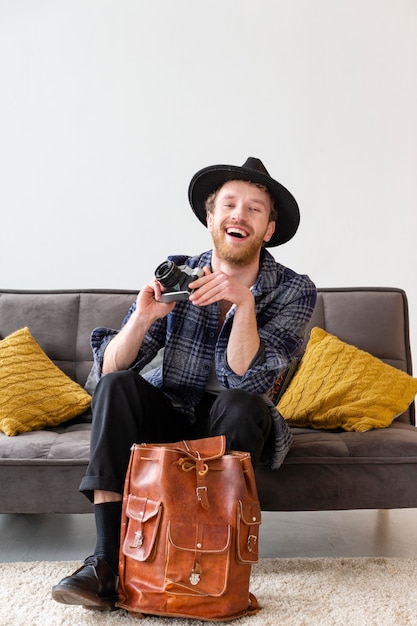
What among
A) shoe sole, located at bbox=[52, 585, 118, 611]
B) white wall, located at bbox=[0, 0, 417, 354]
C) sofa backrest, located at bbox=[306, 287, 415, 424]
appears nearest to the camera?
shoe sole, located at bbox=[52, 585, 118, 611]

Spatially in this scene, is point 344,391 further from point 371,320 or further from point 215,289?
point 215,289

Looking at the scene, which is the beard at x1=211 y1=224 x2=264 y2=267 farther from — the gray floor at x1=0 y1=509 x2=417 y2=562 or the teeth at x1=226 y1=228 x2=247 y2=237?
the gray floor at x1=0 y1=509 x2=417 y2=562

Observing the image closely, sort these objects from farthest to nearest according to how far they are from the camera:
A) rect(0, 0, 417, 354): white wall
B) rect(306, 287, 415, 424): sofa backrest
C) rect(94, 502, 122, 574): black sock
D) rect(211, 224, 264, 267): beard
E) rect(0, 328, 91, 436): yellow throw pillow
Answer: rect(0, 0, 417, 354): white wall
rect(306, 287, 415, 424): sofa backrest
rect(0, 328, 91, 436): yellow throw pillow
rect(211, 224, 264, 267): beard
rect(94, 502, 122, 574): black sock

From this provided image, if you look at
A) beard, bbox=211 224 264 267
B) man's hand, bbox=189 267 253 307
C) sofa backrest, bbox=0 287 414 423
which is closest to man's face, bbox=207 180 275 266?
beard, bbox=211 224 264 267

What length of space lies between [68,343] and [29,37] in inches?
60.6

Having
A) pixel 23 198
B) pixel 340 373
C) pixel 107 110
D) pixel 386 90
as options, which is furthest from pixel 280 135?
pixel 340 373

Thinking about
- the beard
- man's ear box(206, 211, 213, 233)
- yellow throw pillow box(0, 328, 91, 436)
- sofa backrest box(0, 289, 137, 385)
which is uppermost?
man's ear box(206, 211, 213, 233)

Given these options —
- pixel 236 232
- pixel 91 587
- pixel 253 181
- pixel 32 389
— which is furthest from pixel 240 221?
pixel 91 587

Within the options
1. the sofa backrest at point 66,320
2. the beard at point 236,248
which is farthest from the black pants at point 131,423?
the sofa backrest at point 66,320

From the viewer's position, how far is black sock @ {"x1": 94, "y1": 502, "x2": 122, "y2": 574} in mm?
1639

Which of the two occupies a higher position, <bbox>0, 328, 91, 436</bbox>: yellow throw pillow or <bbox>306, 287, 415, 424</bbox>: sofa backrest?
<bbox>306, 287, 415, 424</bbox>: sofa backrest

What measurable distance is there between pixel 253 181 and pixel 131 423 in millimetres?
769

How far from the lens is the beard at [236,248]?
2.07m

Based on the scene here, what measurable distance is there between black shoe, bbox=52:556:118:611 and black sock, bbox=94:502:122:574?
2 cm
